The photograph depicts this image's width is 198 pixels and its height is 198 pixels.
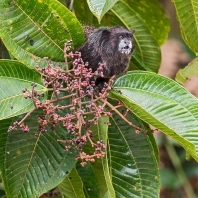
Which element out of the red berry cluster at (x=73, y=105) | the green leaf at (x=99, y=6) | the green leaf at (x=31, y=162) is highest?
the green leaf at (x=99, y=6)

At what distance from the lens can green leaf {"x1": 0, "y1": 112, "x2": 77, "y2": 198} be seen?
4.81 ft

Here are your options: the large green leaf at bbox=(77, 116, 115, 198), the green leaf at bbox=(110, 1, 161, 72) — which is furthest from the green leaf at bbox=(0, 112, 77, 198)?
the green leaf at bbox=(110, 1, 161, 72)

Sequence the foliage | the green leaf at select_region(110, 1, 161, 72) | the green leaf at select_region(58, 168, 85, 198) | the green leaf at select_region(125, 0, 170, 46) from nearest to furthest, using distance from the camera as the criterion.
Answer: the foliage → the green leaf at select_region(58, 168, 85, 198) → the green leaf at select_region(110, 1, 161, 72) → the green leaf at select_region(125, 0, 170, 46)

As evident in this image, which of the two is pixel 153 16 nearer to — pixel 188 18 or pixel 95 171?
pixel 188 18

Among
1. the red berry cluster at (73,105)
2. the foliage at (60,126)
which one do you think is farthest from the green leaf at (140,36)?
the red berry cluster at (73,105)

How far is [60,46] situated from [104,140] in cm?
34

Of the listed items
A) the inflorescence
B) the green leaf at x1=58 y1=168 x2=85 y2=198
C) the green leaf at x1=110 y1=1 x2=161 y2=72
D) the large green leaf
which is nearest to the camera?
the inflorescence

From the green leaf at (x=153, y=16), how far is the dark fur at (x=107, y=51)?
1.36 feet

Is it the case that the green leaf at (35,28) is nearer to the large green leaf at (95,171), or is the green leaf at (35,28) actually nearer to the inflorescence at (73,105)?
the inflorescence at (73,105)

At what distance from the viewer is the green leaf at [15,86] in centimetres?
129

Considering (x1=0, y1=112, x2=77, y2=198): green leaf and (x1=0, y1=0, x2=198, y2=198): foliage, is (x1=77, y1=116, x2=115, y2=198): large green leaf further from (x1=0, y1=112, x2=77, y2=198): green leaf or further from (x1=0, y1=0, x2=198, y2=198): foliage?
(x1=0, y1=112, x2=77, y2=198): green leaf

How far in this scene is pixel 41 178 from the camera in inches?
58.2

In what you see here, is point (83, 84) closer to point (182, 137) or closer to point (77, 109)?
point (77, 109)

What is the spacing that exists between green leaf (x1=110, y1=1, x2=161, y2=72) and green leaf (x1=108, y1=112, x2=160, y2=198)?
37 centimetres
